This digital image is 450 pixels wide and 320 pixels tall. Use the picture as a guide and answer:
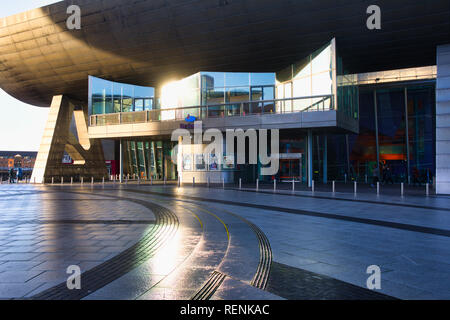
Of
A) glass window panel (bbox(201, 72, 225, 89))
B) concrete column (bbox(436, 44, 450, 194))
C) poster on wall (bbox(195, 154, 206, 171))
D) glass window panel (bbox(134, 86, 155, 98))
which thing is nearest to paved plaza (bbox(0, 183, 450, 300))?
concrete column (bbox(436, 44, 450, 194))

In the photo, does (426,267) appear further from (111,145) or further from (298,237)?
(111,145)

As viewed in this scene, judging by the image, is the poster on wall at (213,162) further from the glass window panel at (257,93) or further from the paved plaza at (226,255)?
the paved plaza at (226,255)

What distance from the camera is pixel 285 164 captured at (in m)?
36.2

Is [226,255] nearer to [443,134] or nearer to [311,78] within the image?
[443,134]

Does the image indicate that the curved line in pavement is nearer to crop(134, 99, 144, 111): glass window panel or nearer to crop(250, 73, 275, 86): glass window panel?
crop(250, 73, 275, 86): glass window panel

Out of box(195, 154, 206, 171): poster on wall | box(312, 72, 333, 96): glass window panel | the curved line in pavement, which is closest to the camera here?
the curved line in pavement

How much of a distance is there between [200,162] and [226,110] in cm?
546

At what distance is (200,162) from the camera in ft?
101

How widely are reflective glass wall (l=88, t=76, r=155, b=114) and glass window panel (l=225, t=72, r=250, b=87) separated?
11.0 meters

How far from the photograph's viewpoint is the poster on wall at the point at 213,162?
30141mm

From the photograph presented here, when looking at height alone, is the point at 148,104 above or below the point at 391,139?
above

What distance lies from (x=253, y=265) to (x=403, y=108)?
36.5 metres

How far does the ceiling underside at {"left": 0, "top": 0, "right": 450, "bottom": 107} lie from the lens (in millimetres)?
22062

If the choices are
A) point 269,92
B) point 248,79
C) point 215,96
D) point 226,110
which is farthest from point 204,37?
point 269,92
